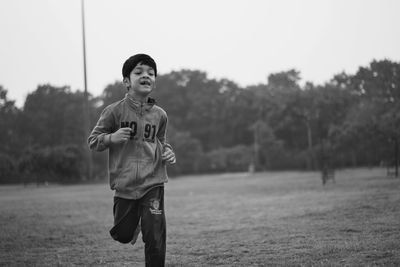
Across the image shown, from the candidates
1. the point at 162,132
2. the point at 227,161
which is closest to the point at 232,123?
the point at 227,161

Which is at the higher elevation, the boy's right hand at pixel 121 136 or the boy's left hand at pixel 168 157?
the boy's right hand at pixel 121 136

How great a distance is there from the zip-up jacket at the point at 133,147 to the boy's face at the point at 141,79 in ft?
0.33

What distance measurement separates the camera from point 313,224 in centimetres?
800

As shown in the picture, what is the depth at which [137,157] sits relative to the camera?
3.98 metres

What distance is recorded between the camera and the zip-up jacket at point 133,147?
154 inches

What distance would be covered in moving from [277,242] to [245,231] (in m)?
1.42

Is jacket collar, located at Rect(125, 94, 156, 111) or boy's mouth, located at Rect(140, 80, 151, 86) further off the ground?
boy's mouth, located at Rect(140, 80, 151, 86)

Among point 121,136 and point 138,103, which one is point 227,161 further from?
point 121,136

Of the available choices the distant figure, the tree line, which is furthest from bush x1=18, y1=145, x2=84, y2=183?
the distant figure

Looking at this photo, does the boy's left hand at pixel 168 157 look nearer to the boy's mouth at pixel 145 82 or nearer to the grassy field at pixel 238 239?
the boy's mouth at pixel 145 82

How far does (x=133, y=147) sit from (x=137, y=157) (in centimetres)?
10

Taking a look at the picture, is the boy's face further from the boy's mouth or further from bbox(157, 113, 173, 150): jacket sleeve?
bbox(157, 113, 173, 150): jacket sleeve

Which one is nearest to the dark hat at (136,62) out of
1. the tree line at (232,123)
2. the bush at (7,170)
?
the tree line at (232,123)

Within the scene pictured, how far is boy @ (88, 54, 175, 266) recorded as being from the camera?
3.84m
